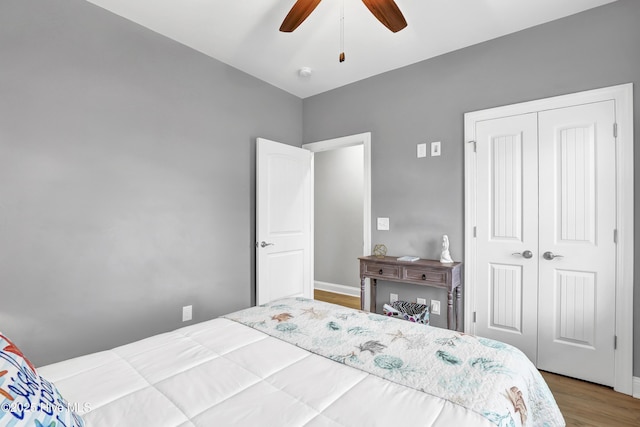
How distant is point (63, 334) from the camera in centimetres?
208

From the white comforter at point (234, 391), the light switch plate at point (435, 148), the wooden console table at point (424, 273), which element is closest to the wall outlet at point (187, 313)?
the white comforter at point (234, 391)

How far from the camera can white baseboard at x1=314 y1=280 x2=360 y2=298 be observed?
4785 mm

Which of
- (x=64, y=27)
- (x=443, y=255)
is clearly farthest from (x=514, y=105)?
(x=64, y=27)

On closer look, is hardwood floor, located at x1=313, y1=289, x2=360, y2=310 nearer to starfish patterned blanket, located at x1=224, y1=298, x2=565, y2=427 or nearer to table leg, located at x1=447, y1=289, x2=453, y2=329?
table leg, located at x1=447, y1=289, x2=453, y2=329

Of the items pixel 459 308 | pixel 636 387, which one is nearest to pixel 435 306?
A: pixel 459 308

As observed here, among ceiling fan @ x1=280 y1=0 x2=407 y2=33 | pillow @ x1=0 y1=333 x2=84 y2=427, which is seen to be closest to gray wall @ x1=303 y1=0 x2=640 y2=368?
ceiling fan @ x1=280 y1=0 x2=407 y2=33

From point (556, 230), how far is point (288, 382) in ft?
7.63

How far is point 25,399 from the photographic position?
2.24ft

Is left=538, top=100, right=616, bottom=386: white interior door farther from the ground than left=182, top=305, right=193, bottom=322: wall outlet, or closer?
farther from the ground

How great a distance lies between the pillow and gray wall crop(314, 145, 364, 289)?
13.6 feet

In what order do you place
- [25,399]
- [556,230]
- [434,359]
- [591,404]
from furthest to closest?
[556,230] < [591,404] < [434,359] < [25,399]

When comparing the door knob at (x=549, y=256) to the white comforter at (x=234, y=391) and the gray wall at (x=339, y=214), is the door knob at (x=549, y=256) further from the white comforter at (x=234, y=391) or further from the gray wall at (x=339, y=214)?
the gray wall at (x=339, y=214)

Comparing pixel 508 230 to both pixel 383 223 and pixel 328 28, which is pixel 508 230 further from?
pixel 328 28

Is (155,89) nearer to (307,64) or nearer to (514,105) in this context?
(307,64)
